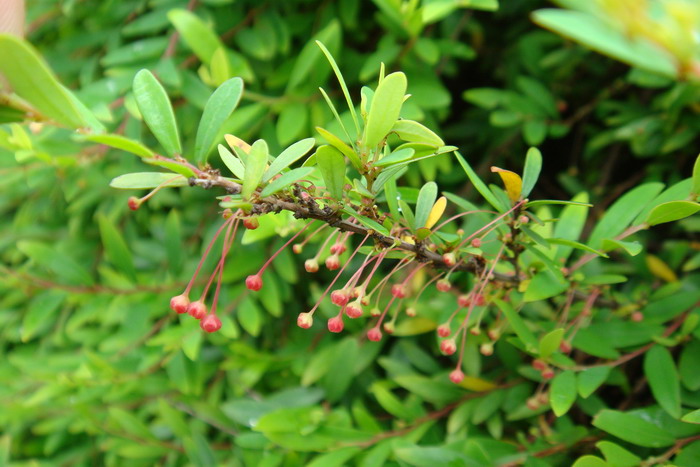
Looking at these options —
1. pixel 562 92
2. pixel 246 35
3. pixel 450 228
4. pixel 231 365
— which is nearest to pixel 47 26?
pixel 246 35

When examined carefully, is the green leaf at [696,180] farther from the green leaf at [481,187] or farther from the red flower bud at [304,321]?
the red flower bud at [304,321]

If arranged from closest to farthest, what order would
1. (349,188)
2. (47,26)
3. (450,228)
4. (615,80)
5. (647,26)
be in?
1. (647,26)
2. (349,188)
3. (450,228)
4. (615,80)
5. (47,26)

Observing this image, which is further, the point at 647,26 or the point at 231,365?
the point at 231,365

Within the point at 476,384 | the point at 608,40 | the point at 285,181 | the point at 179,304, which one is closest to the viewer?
the point at 608,40

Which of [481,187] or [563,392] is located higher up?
[481,187]

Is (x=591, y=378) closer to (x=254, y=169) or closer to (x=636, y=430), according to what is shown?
(x=636, y=430)

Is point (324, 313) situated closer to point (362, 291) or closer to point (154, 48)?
point (362, 291)

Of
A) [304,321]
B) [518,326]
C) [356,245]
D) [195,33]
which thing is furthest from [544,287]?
[195,33]

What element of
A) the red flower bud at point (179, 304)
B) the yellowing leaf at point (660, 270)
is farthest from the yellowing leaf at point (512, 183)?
the yellowing leaf at point (660, 270)
